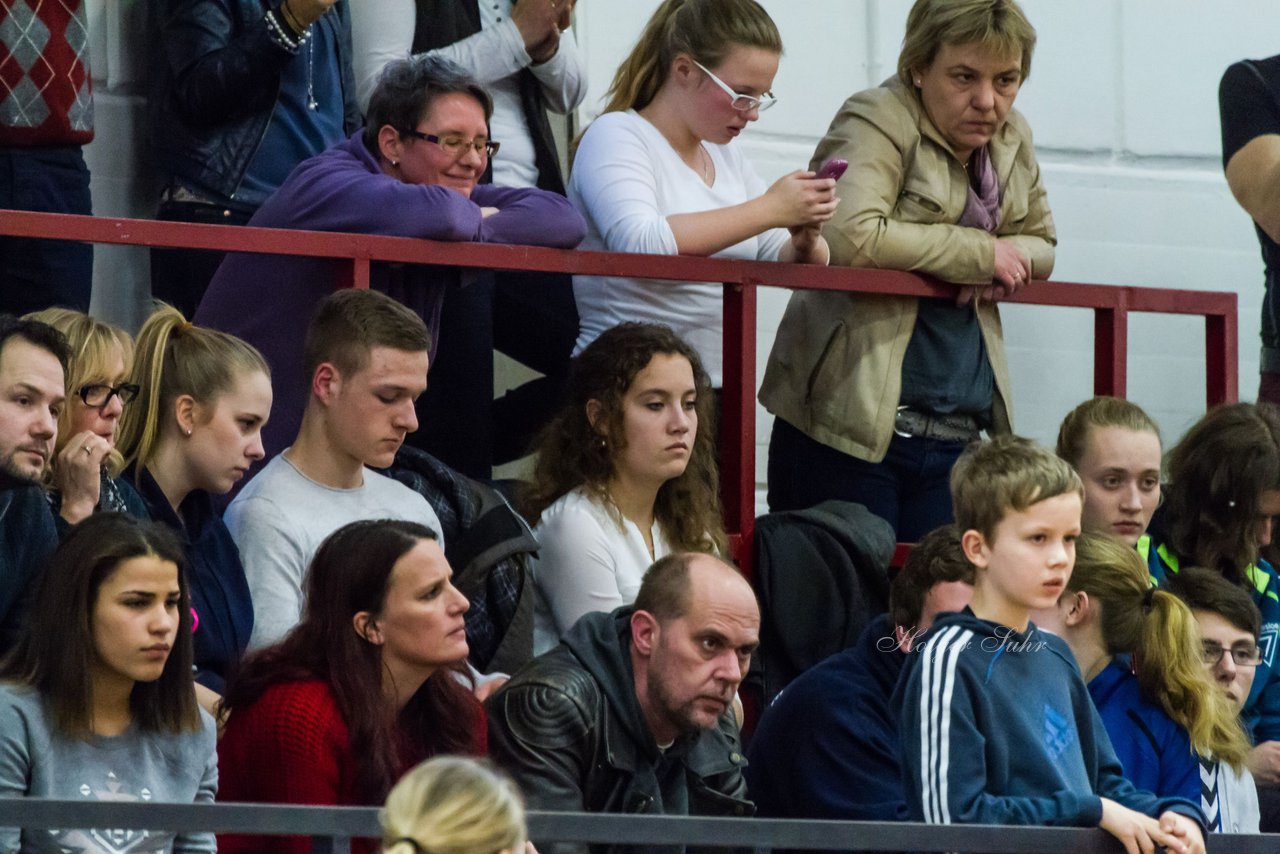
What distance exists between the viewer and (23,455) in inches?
181

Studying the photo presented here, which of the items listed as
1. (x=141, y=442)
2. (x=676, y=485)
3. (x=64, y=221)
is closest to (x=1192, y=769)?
(x=676, y=485)

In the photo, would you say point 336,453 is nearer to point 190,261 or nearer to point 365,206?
point 365,206

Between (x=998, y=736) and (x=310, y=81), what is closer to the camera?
(x=998, y=736)

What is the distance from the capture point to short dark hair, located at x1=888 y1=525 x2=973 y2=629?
18.0ft

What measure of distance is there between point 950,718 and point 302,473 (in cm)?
166

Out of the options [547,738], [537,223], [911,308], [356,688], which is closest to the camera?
[356,688]

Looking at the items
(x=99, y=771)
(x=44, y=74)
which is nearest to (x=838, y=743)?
(x=99, y=771)

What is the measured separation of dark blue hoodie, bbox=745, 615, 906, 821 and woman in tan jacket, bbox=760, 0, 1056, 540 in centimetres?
71

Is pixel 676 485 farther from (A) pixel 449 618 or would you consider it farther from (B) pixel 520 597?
(A) pixel 449 618

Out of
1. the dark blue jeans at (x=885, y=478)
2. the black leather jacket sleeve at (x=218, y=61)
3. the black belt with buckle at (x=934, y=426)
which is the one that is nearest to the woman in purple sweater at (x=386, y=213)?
the black leather jacket sleeve at (x=218, y=61)

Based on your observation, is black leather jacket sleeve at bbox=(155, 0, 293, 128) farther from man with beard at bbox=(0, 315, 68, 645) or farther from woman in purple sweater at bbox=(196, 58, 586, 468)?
man with beard at bbox=(0, 315, 68, 645)

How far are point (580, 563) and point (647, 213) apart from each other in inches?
38.9

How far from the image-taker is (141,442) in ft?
17.0

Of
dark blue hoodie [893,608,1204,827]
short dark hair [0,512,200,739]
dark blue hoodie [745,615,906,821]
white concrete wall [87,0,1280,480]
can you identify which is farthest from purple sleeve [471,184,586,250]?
white concrete wall [87,0,1280,480]
